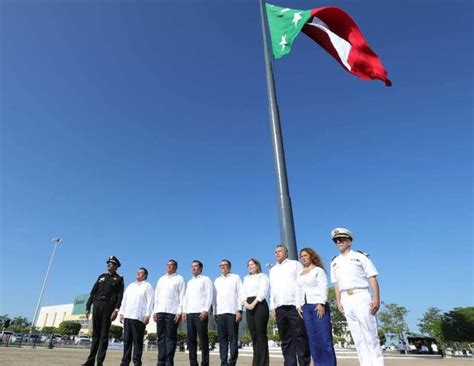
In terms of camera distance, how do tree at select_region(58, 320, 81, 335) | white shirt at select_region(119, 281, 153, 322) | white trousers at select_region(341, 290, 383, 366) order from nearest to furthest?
white trousers at select_region(341, 290, 383, 366) < white shirt at select_region(119, 281, 153, 322) < tree at select_region(58, 320, 81, 335)

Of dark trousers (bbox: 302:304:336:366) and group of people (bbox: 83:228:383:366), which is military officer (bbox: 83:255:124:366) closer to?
group of people (bbox: 83:228:383:366)

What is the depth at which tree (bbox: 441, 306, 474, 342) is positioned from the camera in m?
52.3

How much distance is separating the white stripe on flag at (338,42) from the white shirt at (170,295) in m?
6.70

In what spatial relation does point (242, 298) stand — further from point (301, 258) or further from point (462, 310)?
point (462, 310)

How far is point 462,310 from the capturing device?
213 feet

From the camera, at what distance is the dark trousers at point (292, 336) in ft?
16.7

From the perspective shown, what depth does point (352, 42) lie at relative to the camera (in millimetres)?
8852

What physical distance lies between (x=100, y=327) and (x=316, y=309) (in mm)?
4331

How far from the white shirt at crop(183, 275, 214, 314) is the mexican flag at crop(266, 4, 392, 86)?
5583mm

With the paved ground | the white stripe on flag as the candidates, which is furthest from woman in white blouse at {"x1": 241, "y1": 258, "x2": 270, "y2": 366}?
the white stripe on flag

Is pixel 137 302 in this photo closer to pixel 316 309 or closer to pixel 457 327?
pixel 316 309

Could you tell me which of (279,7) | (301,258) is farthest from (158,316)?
(279,7)

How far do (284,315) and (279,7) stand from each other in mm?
7816

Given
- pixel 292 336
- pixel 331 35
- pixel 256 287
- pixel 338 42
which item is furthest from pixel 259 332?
pixel 331 35
